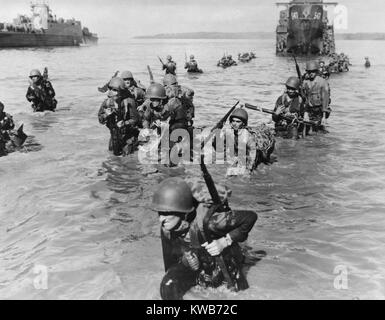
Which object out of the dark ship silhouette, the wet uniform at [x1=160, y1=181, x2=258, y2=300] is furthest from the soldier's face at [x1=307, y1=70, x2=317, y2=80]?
the dark ship silhouette

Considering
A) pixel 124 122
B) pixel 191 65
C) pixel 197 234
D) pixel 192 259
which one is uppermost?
pixel 191 65

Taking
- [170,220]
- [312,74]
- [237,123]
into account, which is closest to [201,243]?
[170,220]

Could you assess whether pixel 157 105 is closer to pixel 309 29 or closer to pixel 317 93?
pixel 317 93

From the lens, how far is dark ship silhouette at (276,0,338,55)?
54.6 metres

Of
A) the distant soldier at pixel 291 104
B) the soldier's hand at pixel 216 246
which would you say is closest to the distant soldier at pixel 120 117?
the distant soldier at pixel 291 104

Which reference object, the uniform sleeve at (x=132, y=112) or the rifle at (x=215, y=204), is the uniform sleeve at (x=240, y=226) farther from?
the uniform sleeve at (x=132, y=112)

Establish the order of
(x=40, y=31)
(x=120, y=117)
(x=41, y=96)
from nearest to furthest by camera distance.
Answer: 1. (x=120, y=117)
2. (x=41, y=96)
3. (x=40, y=31)

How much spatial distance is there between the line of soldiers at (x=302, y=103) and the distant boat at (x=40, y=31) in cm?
6355

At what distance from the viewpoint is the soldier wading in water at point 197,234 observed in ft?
13.7

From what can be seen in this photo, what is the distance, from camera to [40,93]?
16.2 meters

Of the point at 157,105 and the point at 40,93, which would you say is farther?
the point at 40,93

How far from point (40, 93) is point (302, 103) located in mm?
9899

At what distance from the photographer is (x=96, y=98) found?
22.7m
